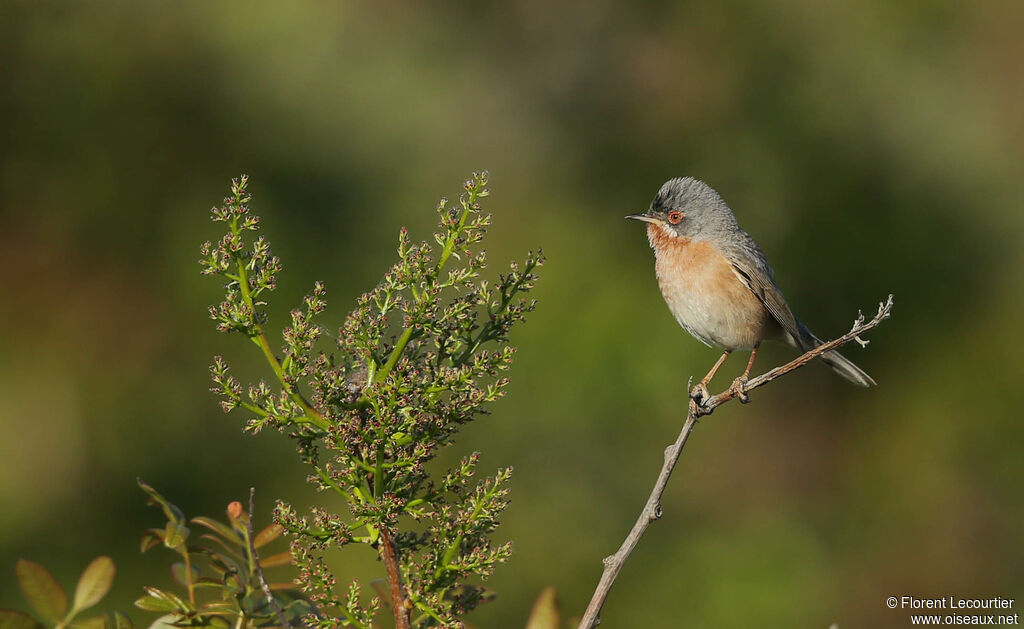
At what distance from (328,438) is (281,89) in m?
6.10

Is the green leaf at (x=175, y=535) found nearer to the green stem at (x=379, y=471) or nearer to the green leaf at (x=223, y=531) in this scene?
the green leaf at (x=223, y=531)

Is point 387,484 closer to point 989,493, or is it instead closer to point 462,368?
point 462,368

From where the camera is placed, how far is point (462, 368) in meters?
1.43

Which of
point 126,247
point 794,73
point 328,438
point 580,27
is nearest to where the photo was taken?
point 328,438

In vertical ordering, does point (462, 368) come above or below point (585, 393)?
below

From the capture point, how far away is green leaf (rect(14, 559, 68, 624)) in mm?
1455

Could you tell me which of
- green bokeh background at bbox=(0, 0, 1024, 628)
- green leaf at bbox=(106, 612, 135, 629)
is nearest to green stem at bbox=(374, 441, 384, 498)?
green leaf at bbox=(106, 612, 135, 629)

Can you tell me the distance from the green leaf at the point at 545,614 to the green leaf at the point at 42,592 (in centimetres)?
73

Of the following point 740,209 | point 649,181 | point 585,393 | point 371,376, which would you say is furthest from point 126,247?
point 371,376

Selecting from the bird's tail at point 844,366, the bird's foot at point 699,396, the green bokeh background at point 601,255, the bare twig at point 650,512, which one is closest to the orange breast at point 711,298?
the bird's tail at point 844,366

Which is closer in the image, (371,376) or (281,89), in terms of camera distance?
(371,376)

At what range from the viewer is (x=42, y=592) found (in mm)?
1465

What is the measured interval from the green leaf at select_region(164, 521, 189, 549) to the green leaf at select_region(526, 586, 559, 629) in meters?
0.58

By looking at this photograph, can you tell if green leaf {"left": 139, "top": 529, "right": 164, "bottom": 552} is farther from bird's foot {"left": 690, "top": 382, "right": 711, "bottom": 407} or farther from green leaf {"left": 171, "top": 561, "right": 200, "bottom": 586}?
bird's foot {"left": 690, "top": 382, "right": 711, "bottom": 407}
